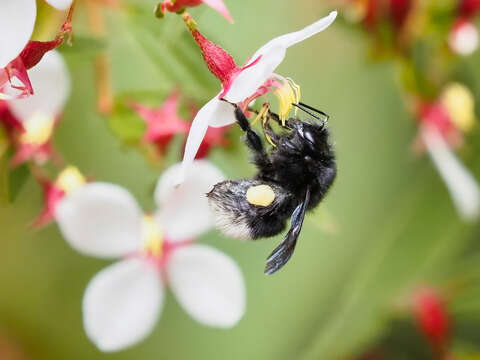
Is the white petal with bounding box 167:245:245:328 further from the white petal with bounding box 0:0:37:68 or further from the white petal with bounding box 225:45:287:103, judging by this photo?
the white petal with bounding box 0:0:37:68

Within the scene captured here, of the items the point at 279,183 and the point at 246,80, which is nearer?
the point at 246,80

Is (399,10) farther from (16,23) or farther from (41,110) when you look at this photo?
(16,23)

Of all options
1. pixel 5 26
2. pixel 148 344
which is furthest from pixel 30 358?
pixel 5 26

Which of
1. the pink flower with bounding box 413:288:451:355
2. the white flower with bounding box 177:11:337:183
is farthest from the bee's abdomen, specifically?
the pink flower with bounding box 413:288:451:355

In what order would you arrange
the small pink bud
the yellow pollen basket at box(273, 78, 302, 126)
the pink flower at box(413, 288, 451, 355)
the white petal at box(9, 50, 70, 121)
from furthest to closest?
the pink flower at box(413, 288, 451, 355)
the small pink bud
the white petal at box(9, 50, 70, 121)
the yellow pollen basket at box(273, 78, 302, 126)

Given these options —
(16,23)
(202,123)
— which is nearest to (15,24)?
(16,23)

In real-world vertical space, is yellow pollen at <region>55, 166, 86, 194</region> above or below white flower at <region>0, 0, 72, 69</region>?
below
